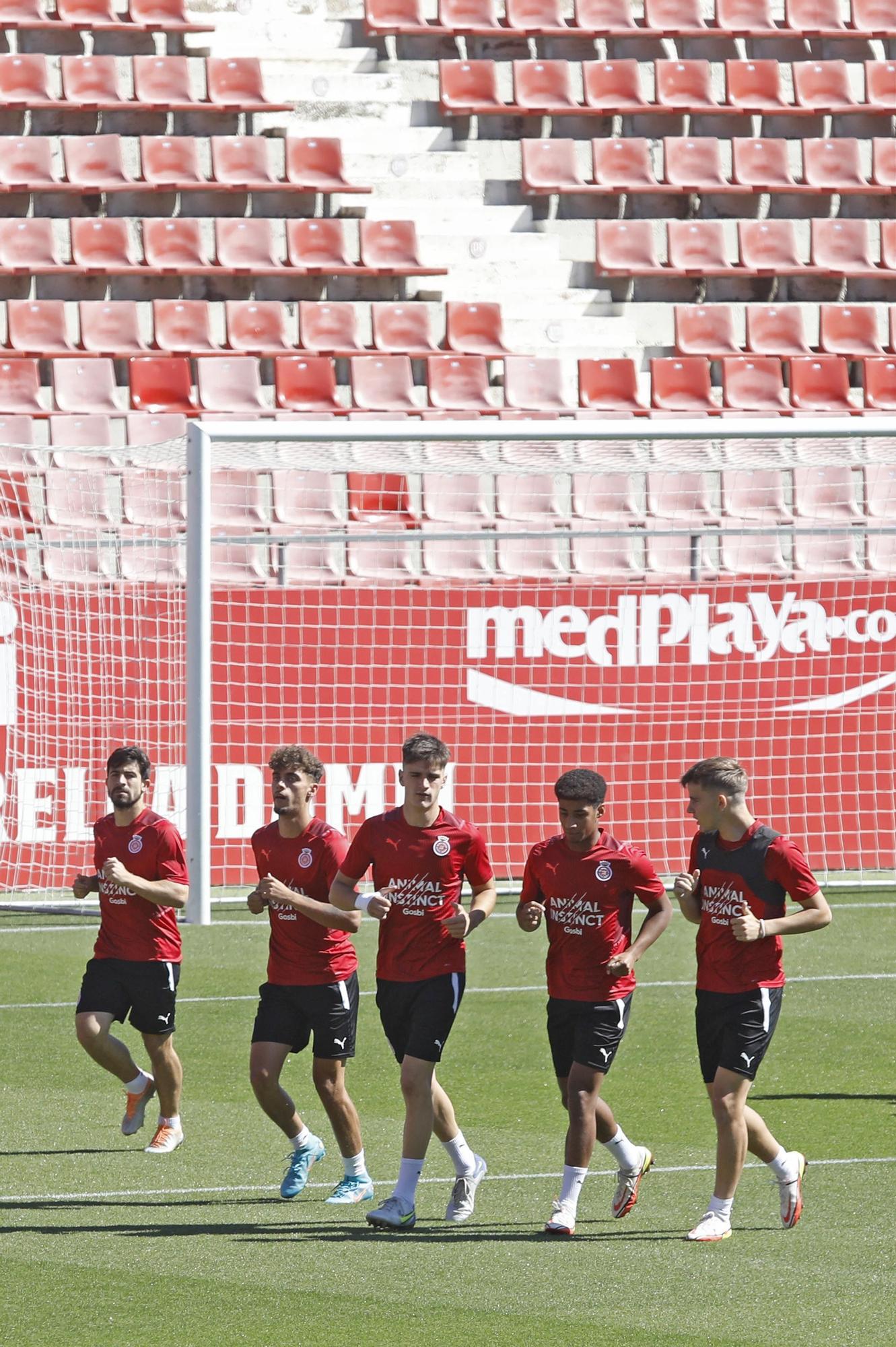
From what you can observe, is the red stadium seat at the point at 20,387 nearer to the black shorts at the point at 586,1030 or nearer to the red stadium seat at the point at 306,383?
the red stadium seat at the point at 306,383

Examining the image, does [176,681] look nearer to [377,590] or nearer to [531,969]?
[377,590]

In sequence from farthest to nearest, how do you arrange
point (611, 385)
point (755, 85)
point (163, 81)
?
1. point (755, 85)
2. point (163, 81)
3. point (611, 385)

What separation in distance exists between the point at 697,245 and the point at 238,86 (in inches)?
196

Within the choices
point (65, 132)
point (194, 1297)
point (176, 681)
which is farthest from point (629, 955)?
point (65, 132)

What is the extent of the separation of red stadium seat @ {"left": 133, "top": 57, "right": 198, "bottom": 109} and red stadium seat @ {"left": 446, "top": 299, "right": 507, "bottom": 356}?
3.42m

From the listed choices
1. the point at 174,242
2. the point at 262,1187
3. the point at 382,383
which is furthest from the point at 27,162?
the point at 262,1187

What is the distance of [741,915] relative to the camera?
6887mm

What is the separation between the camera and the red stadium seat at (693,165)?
2023 centimetres

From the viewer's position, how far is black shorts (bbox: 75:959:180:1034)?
8.26 metres

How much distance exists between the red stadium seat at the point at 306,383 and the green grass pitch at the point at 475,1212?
23.0ft

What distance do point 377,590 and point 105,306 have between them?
16.9 ft

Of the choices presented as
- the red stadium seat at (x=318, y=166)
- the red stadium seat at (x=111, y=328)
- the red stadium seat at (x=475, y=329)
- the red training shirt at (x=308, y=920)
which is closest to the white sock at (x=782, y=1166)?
the red training shirt at (x=308, y=920)

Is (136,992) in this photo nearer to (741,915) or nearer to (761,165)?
(741,915)

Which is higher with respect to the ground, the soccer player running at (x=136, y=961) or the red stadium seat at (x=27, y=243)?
the red stadium seat at (x=27, y=243)
